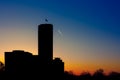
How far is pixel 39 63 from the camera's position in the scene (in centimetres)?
16562

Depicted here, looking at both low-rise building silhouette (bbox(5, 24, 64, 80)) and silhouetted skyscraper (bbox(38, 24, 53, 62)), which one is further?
silhouetted skyscraper (bbox(38, 24, 53, 62))

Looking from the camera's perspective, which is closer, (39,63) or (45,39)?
(39,63)

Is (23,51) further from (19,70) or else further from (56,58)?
(56,58)

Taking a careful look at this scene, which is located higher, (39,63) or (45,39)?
(45,39)

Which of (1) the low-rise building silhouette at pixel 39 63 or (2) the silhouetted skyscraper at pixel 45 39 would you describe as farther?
(2) the silhouetted skyscraper at pixel 45 39

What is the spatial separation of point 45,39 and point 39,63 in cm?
3101

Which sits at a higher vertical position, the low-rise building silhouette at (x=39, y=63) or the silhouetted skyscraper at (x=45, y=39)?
the silhouetted skyscraper at (x=45, y=39)

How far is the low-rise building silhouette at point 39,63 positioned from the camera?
150m

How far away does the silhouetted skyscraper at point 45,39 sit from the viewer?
616 ft

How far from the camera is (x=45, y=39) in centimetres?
19238

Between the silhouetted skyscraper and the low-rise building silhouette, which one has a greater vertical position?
the silhouetted skyscraper

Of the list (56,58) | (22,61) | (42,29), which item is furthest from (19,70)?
(42,29)

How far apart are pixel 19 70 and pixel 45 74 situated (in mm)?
23424

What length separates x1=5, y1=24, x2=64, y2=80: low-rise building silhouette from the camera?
149750 millimetres
